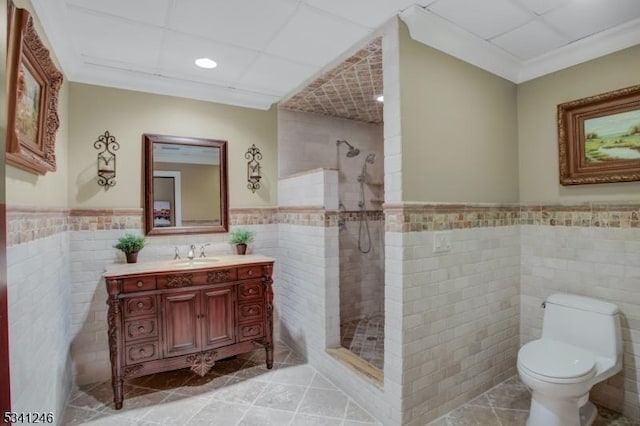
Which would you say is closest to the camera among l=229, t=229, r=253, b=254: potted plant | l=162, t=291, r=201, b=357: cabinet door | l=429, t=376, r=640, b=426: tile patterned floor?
l=429, t=376, r=640, b=426: tile patterned floor

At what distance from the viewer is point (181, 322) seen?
235cm

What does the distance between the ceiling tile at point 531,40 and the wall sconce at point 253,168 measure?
7.00 feet

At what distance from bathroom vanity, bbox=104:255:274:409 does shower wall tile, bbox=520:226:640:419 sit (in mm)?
2075

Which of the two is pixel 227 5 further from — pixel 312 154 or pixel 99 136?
pixel 312 154

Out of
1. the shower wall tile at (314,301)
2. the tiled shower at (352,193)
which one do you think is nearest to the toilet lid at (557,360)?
the shower wall tile at (314,301)

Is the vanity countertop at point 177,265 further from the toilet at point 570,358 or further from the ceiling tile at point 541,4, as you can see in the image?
the ceiling tile at point 541,4

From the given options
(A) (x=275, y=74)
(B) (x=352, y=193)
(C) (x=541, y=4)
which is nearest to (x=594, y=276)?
(C) (x=541, y=4)

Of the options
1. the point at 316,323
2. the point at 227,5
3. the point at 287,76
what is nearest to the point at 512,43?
the point at 287,76

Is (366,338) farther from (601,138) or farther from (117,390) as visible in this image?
(601,138)

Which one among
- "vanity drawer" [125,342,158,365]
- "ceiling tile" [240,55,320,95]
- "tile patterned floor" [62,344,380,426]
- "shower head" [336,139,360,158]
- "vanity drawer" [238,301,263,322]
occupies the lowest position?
"tile patterned floor" [62,344,380,426]

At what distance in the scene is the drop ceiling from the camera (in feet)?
5.75

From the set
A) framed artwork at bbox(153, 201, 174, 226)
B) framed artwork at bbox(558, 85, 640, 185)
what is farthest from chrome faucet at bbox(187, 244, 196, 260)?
framed artwork at bbox(558, 85, 640, 185)

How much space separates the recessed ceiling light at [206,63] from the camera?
92.1 inches

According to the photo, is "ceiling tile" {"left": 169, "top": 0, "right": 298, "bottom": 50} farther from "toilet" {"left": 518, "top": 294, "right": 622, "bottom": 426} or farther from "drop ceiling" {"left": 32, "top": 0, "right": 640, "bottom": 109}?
"toilet" {"left": 518, "top": 294, "right": 622, "bottom": 426}
